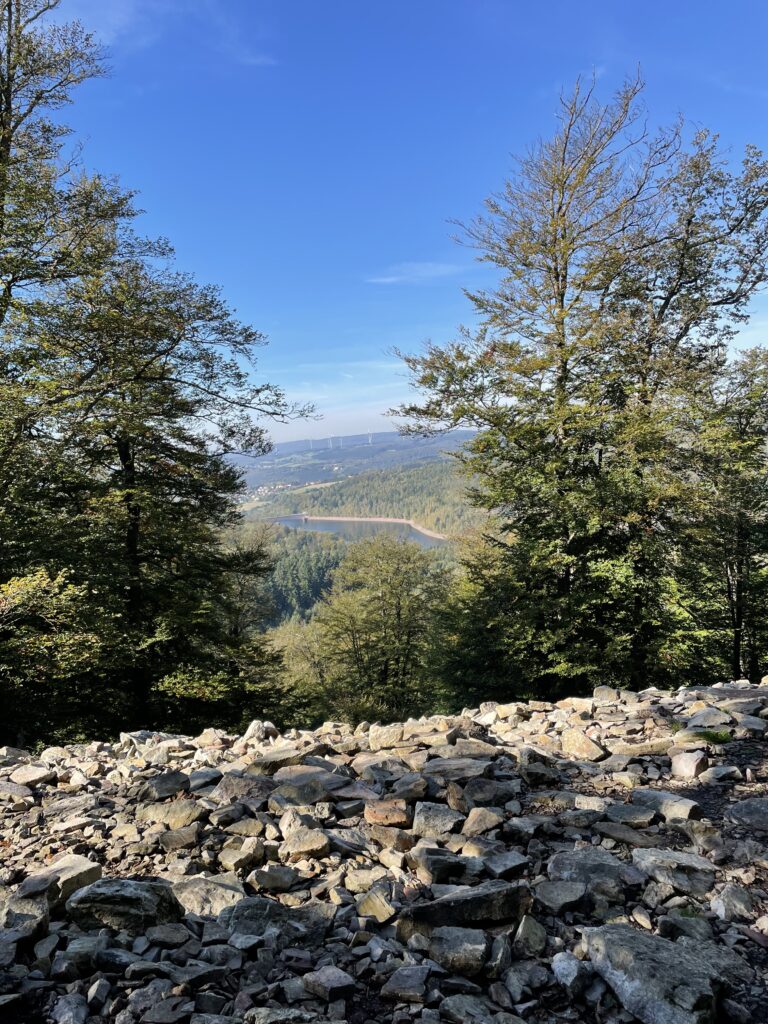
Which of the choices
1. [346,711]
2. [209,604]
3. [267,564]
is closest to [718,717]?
[209,604]

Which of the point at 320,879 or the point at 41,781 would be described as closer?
the point at 320,879

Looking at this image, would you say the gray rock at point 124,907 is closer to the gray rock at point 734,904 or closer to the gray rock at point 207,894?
the gray rock at point 207,894

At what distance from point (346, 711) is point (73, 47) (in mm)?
24603

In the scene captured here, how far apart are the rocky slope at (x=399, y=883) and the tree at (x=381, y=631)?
22206 millimetres

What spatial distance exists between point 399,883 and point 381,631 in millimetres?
25255

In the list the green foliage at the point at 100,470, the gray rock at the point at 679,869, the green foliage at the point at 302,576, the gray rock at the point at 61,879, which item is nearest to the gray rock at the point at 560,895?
the gray rock at the point at 679,869

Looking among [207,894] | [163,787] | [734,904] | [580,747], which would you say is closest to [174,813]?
[163,787]

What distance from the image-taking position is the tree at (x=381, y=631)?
89.6 ft

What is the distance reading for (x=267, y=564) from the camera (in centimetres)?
1812

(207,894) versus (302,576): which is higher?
(207,894)

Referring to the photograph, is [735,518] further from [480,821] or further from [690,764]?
[480,821]

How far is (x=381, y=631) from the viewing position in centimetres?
2831

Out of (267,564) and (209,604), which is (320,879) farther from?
(267,564)

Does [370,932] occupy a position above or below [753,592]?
above
